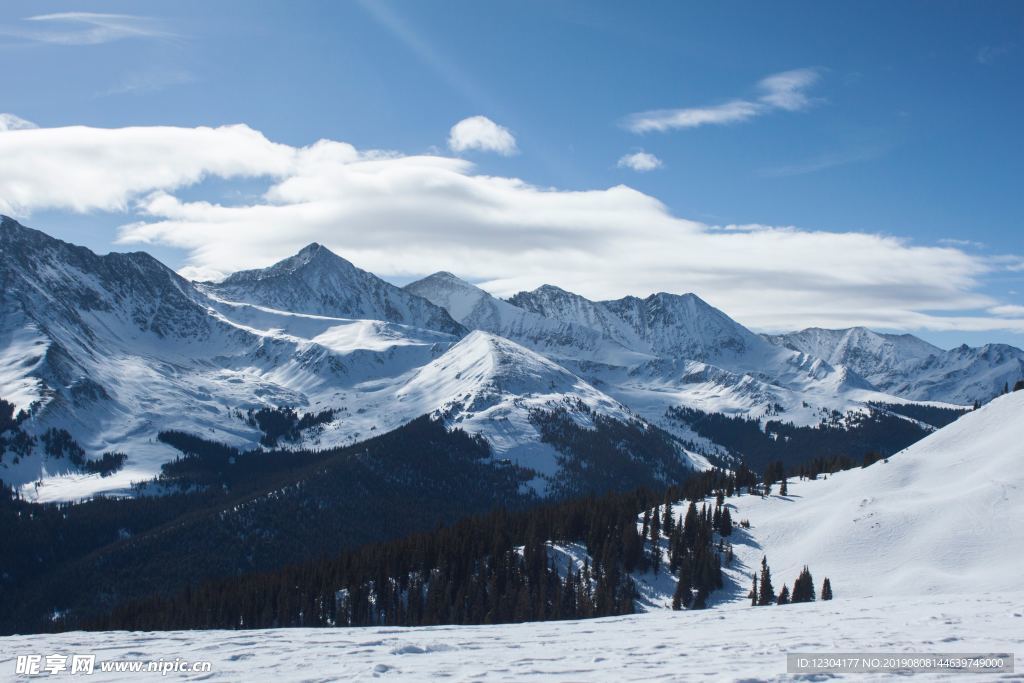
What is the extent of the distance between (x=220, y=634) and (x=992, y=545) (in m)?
98.5

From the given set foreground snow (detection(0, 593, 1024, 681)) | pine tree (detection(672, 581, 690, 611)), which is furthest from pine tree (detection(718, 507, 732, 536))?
foreground snow (detection(0, 593, 1024, 681))

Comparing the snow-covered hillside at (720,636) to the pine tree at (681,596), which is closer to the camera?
the snow-covered hillside at (720,636)

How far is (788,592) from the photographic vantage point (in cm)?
10381

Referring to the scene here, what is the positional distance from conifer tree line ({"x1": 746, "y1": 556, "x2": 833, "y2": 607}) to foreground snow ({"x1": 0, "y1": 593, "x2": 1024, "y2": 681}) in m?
45.4

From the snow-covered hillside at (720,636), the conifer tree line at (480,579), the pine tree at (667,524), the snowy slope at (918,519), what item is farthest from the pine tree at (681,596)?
the pine tree at (667,524)

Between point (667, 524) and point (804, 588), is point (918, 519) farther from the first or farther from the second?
point (667, 524)

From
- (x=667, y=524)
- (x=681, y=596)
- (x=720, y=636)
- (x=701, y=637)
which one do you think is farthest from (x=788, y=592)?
(x=720, y=636)

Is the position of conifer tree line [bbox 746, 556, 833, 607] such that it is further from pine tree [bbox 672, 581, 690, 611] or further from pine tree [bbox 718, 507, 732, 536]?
pine tree [bbox 718, 507, 732, 536]

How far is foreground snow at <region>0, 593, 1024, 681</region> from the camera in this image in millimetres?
32469

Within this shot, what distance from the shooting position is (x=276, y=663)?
38.8 meters

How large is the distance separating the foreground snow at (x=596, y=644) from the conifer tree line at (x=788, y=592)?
45364 mm

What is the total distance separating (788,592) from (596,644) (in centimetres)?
7398

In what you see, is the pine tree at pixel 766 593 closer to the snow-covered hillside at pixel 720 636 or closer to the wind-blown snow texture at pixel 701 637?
the wind-blown snow texture at pixel 701 637

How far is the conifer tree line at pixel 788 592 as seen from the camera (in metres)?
97.8
